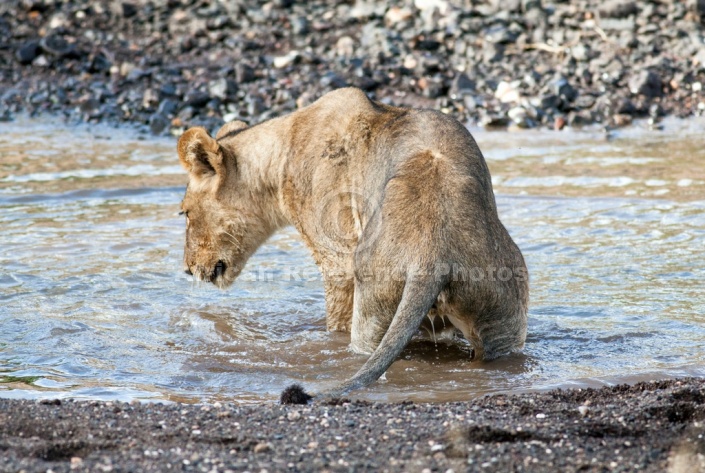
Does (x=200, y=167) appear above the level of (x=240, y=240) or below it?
above

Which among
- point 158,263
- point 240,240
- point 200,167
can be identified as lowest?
point 158,263

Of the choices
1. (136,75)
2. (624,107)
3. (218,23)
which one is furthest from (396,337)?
(218,23)

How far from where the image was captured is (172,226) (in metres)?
9.70

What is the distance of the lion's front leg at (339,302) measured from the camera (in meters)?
6.36

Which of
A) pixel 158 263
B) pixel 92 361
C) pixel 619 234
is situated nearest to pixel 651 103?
pixel 619 234

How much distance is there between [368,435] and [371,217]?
1727 millimetres

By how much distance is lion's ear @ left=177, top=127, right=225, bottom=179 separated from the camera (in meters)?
6.58

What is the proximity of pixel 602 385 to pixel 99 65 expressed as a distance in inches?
456

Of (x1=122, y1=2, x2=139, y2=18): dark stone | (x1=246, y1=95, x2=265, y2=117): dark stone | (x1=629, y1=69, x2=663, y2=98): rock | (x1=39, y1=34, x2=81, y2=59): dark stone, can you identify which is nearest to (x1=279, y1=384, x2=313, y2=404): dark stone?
(x1=246, y1=95, x2=265, y2=117): dark stone

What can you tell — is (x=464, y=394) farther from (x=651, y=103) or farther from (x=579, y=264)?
(x=651, y=103)

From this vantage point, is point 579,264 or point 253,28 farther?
point 253,28

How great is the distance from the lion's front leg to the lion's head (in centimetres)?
76

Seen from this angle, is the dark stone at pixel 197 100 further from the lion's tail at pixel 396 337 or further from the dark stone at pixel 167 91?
the lion's tail at pixel 396 337

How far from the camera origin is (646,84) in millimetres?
13844
